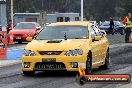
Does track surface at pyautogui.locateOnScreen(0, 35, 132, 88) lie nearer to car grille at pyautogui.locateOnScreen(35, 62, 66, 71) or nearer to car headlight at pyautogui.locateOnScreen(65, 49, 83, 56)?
car grille at pyautogui.locateOnScreen(35, 62, 66, 71)

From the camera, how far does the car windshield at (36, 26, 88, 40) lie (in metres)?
14.8

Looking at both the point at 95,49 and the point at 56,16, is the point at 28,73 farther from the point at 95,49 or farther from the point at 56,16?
the point at 56,16

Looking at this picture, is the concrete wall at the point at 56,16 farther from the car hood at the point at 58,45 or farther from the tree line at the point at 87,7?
the car hood at the point at 58,45

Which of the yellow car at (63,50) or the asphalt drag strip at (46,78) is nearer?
the asphalt drag strip at (46,78)

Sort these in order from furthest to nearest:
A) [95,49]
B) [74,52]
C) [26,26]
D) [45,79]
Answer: [26,26] < [95,49] < [74,52] < [45,79]

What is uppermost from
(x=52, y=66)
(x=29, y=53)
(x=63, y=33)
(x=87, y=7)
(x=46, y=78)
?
(x=63, y=33)

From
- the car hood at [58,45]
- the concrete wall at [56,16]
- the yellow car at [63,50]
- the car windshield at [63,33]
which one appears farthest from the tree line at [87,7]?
the car hood at [58,45]

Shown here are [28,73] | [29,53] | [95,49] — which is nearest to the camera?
[29,53]

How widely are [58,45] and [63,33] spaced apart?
47.6 inches

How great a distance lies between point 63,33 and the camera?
49.0 ft

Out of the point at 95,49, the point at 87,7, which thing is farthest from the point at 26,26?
the point at 87,7

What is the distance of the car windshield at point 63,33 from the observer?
14.8 m

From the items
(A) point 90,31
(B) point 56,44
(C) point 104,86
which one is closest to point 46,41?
(B) point 56,44

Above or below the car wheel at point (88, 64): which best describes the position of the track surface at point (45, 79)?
below
